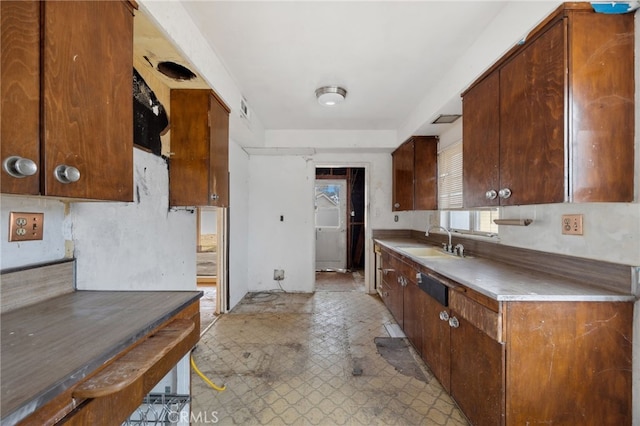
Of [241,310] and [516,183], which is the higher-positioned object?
[516,183]

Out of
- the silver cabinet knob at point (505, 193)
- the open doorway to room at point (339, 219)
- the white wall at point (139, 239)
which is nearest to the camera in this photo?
the white wall at point (139, 239)

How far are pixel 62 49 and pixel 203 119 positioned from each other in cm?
120

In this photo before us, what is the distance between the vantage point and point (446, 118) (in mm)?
2639

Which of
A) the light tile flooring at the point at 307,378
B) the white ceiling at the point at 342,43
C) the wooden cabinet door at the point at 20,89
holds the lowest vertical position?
the light tile flooring at the point at 307,378

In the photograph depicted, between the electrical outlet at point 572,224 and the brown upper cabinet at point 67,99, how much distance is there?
7.30ft

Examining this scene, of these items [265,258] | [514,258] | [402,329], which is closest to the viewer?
[514,258]

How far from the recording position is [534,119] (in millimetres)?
1356

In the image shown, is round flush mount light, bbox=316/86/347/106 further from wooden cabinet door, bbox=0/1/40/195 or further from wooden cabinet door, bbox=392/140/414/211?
wooden cabinet door, bbox=0/1/40/195

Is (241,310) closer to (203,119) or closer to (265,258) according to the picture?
(265,258)

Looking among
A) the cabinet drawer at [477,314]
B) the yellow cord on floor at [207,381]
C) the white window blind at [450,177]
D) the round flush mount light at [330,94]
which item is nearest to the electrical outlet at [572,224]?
the cabinet drawer at [477,314]

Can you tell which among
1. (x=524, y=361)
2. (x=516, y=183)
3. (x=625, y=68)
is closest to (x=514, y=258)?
(x=516, y=183)

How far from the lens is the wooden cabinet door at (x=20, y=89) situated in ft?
2.36

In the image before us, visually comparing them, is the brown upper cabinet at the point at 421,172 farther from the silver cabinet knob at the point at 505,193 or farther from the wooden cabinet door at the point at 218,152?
the wooden cabinet door at the point at 218,152

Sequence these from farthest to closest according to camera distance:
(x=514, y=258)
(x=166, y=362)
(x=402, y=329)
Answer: (x=402, y=329) < (x=514, y=258) < (x=166, y=362)
